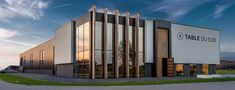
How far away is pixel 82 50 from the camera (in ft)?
129

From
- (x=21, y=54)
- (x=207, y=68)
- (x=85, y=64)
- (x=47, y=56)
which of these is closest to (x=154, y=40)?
(x=85, y=64)

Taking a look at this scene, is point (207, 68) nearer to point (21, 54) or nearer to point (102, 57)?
point (102, 57)

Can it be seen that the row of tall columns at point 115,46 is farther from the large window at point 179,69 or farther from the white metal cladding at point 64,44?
the large window at point 179,69

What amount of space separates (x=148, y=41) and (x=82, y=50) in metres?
8.89

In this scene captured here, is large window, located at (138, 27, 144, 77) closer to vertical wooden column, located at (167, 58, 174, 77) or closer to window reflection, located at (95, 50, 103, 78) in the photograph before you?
vertical wooden column, located at (167, 58, 174, 77)

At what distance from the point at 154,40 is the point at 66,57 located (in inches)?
490

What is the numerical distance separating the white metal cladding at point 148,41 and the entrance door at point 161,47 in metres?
1.13

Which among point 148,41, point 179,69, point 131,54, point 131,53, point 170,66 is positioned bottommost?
point 179,69

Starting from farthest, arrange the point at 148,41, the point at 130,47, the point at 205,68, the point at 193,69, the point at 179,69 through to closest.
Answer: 1. the point at 205,68
2. the point at 193,69
3. the point at 179,69
4. the point at 148,41
5. the point at 130,47

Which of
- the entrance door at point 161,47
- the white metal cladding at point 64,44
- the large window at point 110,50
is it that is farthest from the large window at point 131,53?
the white metal cladding at point 64,44

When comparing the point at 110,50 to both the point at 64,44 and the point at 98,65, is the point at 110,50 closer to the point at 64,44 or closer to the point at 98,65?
the point at 98,65

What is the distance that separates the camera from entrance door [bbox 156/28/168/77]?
1684 inches

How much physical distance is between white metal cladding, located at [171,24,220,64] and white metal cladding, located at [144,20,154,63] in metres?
4.21

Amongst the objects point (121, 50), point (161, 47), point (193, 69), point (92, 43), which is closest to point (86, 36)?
point (92, 43)
